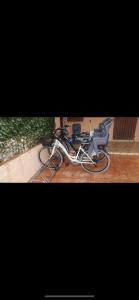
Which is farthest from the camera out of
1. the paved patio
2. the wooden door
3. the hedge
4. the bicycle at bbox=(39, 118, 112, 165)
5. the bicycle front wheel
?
the wooden door

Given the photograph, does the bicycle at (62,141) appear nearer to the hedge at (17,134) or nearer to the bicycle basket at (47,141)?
the bicycle basket at (47,141)

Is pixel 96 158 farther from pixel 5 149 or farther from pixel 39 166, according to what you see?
pixel 5 149

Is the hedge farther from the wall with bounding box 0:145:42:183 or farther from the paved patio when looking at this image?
the paved patio

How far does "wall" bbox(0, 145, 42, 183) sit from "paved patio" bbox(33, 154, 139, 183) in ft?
0.65

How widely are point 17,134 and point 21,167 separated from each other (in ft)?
1.88

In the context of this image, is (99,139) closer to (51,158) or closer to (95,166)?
(95,166)

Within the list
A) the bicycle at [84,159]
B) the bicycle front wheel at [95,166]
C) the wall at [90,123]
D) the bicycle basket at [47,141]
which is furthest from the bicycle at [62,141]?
the wall at [90,123]

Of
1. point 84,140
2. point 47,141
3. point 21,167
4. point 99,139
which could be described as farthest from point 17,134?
point 99,139

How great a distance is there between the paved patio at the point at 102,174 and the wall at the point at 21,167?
198 millimetres

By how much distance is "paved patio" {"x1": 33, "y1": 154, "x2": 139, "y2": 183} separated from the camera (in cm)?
291

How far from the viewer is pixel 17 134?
2.51 meters

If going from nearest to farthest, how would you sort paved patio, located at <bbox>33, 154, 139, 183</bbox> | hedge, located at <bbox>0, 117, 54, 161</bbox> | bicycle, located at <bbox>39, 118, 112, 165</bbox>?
1. hedge, located at <bbox>0, 117, 54, 161</bbox>
2. paved patio, located at <bbox>33, 154, 139, 183</bbox>
3. bicycle, located at <bbox>39, 118, 112, 165</bbox>

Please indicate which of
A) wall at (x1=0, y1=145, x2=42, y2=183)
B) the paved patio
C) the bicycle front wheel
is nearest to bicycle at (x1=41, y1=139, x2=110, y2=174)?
the bicycle front wheel

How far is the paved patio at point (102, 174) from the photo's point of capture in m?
2.91
